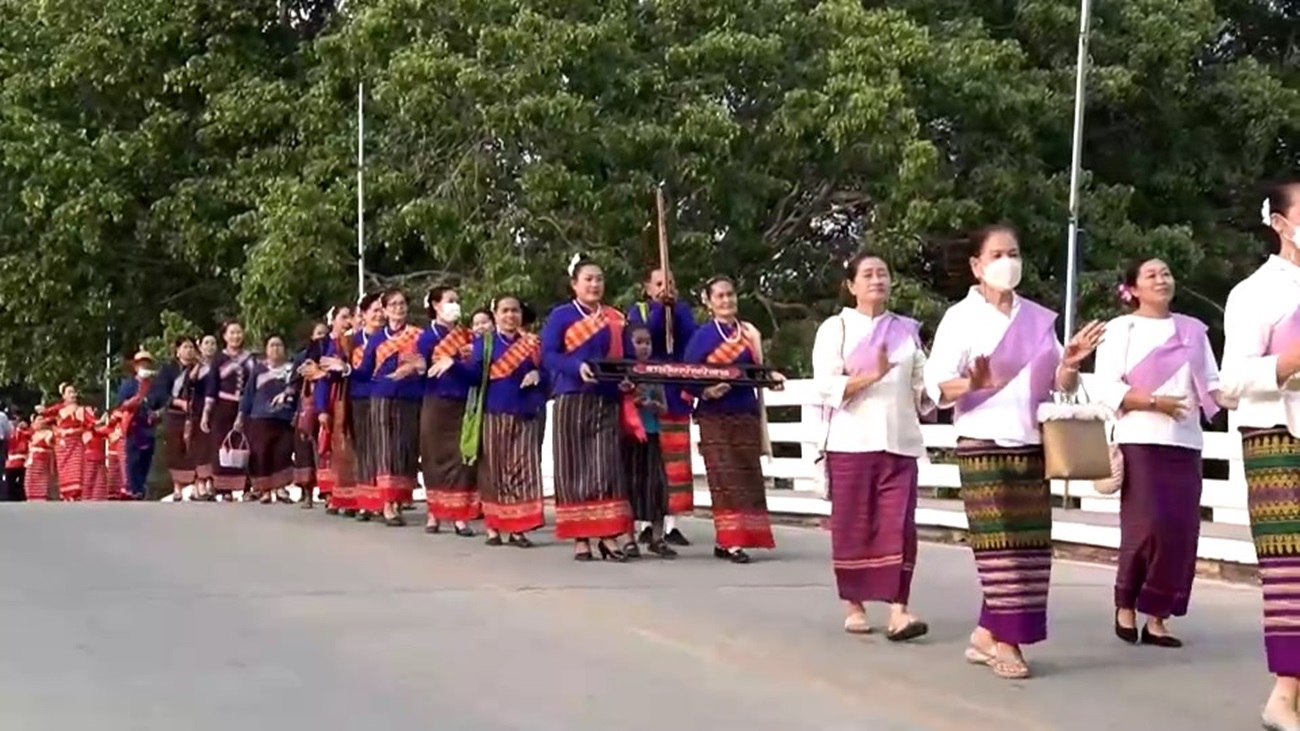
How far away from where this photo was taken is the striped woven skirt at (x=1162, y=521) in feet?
27.4

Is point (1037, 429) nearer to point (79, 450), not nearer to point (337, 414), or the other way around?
point (337, 414)

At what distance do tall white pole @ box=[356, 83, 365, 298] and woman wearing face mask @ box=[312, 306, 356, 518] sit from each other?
523 centimetres

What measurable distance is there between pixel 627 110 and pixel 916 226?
364 cm

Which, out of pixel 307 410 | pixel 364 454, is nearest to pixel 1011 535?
pixel 364 454

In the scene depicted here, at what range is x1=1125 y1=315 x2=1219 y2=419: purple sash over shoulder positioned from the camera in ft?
27.6

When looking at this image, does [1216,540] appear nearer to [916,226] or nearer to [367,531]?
[367,531]

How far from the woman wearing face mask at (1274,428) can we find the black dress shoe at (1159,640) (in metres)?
1.98

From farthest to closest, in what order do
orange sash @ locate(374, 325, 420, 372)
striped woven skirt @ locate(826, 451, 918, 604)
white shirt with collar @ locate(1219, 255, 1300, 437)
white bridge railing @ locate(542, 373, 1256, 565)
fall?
orange sash @ locate(374, 325, 420, 372) < white bridge railing @ locate(542, 373, 1256, 565) < striped woven skirt @ locate(826, 451, 918, 604) < white shirt with collar @ locate(1219, 255, 1300, 437)

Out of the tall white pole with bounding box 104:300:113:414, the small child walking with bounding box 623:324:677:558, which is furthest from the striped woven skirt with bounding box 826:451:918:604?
the tall white pole with bounding box 104:300:113:414

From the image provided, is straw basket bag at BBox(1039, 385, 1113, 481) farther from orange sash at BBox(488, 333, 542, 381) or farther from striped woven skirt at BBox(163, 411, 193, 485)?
striped woven skirt at BBox(163, 411, 193, 485)

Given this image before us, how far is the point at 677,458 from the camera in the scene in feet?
43.8

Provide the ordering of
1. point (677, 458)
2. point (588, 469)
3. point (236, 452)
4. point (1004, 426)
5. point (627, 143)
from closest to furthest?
point (1004, 426) → point (588, 469) → point (677, 458) → point (236, 452) → point (627, 143)

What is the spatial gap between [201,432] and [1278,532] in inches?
597

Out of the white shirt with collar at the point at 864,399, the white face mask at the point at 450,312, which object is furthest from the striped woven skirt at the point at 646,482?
the white shirt with collar at the point at 864,399
